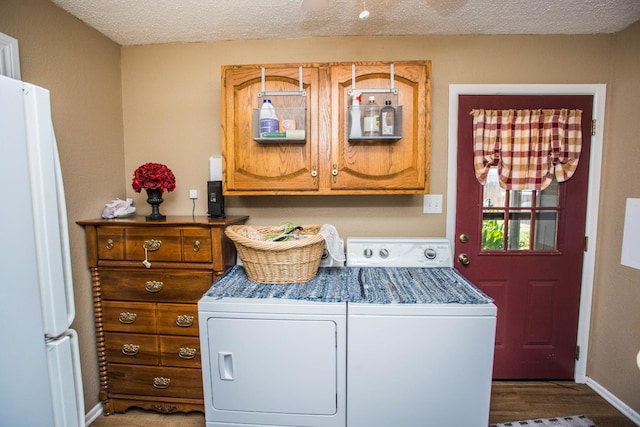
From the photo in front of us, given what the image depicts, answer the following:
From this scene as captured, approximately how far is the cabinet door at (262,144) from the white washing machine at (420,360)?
82 cm

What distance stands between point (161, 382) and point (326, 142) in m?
1.76

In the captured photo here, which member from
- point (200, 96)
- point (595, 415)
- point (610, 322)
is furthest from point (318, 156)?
point (595, 415)

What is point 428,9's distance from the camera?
Result: 163cm

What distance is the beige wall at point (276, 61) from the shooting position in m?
1.70

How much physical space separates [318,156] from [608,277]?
2.09m

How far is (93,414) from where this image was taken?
1729mm

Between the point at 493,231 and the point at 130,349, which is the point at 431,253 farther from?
the point at 130,349

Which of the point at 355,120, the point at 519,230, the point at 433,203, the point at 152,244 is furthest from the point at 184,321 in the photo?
the point at 519,230

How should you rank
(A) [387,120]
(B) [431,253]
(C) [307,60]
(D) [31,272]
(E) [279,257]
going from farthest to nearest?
(C) [307,60]
(B) [431,253]
(A) [387,120]
(E) [279,257]
(D) [31,272]

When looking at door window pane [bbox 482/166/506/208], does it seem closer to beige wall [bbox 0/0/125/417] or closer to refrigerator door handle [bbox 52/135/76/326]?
refrigerator door handle [bbox 52/135/76/326]

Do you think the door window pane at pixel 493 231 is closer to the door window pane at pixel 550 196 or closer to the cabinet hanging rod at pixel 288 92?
the door window pane at pixel 550 196

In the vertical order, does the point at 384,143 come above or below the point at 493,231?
above

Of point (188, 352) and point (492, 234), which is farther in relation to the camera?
point (492, 234)

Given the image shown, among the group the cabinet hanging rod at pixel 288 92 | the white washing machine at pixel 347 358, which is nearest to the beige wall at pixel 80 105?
the white washing machine at pixel 347 358
